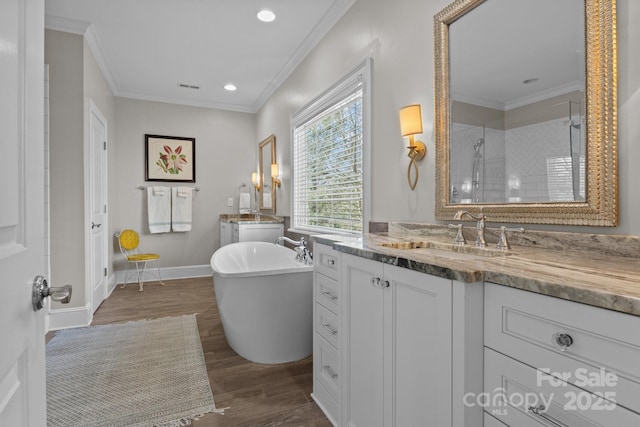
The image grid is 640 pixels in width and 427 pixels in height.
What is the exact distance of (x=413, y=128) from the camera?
1824 millimetres

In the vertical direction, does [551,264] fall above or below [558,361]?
above

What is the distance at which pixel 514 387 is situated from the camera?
85 centimetres

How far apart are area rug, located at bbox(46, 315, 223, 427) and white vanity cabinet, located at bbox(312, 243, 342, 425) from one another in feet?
2.01

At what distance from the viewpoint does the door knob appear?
0.68m

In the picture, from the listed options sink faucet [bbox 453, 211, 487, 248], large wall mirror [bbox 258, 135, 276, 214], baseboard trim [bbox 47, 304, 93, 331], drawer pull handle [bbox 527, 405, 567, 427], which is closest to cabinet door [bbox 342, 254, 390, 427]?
sink faucet [bbox 453, 211, 487, 248]

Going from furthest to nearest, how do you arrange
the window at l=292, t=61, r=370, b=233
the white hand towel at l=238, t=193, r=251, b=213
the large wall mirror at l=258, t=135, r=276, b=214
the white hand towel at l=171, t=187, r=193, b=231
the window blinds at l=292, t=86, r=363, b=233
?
the white hand towel at l=238, t=193, r=251, b=213 → the white hand towel at l=171, t=187, r=193, b=231 → the large wall mirror at l=258, t=135, r=276, b=214 → the window blinds at l=292, t=86, r=363, b=233 → the window at l=292, t=61, r=370, b=233

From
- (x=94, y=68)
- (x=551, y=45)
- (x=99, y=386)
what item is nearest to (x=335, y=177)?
(x=551, y=45)

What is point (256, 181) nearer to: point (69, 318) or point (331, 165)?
point (331, 165)

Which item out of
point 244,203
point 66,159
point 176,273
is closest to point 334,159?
point 66,159

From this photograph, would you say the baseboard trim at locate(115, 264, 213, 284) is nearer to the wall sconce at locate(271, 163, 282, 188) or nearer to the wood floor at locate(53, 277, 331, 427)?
the wood floor at locate(53, 277, 331, 427)

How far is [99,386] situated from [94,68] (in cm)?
310

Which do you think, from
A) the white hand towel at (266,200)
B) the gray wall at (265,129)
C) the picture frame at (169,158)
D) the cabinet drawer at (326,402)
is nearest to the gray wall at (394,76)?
the gray wall at (265,129)

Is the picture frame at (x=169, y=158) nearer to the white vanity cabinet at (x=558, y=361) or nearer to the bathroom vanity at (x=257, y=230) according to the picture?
the bathroom vanity at (x=257, y=230)

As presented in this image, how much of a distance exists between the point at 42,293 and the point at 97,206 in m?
3.46
